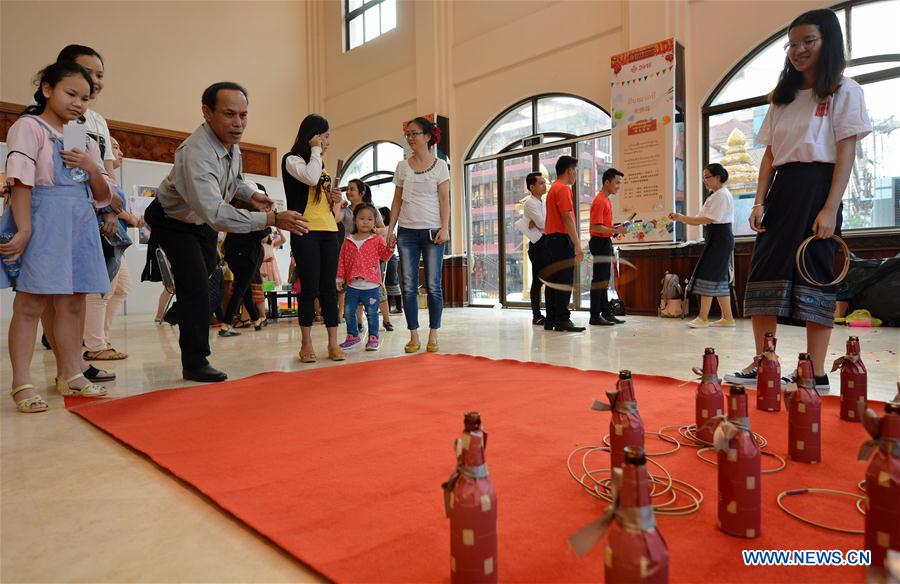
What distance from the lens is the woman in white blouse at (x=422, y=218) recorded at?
3.47 metres

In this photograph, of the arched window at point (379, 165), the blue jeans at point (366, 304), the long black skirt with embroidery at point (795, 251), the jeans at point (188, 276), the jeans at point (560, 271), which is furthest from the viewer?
the arched window at point (379, 165)

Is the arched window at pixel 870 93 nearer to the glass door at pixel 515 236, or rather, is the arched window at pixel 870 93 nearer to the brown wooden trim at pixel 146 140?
the glass door at pixel 515 236

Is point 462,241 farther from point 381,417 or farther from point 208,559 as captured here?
point 208,559

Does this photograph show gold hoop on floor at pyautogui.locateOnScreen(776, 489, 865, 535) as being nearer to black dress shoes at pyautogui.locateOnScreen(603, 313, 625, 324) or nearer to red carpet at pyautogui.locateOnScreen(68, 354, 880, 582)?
red carpet at pyautogui.locateOnScreen(68, 354, 880, 582)

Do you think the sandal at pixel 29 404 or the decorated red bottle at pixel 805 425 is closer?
the decorated red bottle at pixel 805 425

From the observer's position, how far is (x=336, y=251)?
10.5 ft

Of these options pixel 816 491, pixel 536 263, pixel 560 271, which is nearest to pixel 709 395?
pixel 816 491

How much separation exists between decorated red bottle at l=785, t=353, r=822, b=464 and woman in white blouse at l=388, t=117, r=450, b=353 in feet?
7.66

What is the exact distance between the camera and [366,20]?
401 inches

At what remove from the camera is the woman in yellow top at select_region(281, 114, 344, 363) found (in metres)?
3.00

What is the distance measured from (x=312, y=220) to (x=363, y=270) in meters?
0.79

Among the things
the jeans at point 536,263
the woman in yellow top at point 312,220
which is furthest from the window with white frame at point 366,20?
the woman in yellow top at point 312,220

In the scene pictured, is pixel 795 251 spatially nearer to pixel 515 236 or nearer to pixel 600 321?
pixel 600 321

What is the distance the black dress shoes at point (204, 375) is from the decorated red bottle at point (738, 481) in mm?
2345
